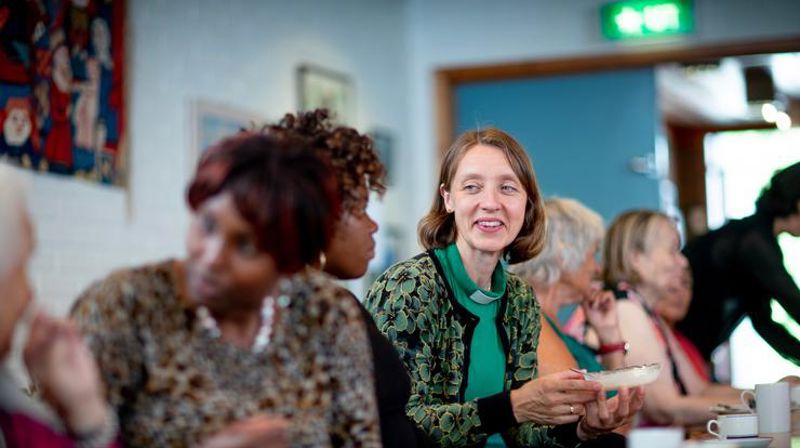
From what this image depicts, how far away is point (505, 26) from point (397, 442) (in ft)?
16.2

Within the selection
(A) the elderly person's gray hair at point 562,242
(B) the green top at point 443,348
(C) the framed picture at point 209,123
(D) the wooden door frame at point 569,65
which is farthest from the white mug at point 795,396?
(D) the wooden door frame at point 569,65

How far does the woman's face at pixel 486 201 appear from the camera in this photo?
8.43 feet

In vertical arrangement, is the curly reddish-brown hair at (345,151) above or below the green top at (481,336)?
above

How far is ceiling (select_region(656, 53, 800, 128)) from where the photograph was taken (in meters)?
9.29

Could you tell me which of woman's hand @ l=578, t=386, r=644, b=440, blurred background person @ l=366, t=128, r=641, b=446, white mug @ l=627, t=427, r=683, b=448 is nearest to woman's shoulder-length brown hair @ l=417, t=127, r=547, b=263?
blurred background person @ l=366, t=128, r=641, b=446

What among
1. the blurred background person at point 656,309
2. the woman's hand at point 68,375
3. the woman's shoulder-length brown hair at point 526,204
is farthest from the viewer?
the blurred background person at point 656,309

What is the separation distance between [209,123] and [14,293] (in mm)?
3510

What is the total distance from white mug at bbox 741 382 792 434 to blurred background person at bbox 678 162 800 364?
4.83ft

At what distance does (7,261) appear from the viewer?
4.68 ft

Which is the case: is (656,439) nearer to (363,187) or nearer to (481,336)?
(363,187)

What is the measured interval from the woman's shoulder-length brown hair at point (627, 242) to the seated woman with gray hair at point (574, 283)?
252 mm

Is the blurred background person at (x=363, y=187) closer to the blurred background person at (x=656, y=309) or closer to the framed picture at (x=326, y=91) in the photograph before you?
the blurred background person at (x=656, y=309)

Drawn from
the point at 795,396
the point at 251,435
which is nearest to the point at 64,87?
the point at 795,396

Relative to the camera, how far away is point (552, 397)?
2.25 m
